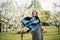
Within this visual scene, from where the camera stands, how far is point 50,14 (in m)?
1.60

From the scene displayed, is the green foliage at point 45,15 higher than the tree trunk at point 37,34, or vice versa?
the green foliage at point 45,15

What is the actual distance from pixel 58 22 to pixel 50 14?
4.0 inches

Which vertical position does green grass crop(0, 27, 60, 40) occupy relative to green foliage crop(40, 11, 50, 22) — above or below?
below

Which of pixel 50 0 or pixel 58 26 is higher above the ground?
pixel 50 0

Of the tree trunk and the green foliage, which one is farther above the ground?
the green foliage

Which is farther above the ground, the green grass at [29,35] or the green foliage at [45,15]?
the green foliage at [45,15]

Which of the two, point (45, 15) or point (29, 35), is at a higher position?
point (45, 15)

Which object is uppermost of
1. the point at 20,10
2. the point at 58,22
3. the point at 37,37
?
the point at 20,10

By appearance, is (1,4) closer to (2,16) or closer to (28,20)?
(2,16)

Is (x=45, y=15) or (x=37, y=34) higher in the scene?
(x=45, y=15)

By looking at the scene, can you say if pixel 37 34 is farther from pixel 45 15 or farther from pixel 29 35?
pixel 45 15

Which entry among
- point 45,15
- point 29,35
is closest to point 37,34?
point 29,35

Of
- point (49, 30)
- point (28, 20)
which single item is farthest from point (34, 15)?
point (49, 30)

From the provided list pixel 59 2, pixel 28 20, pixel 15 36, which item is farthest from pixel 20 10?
pixel 59 2
